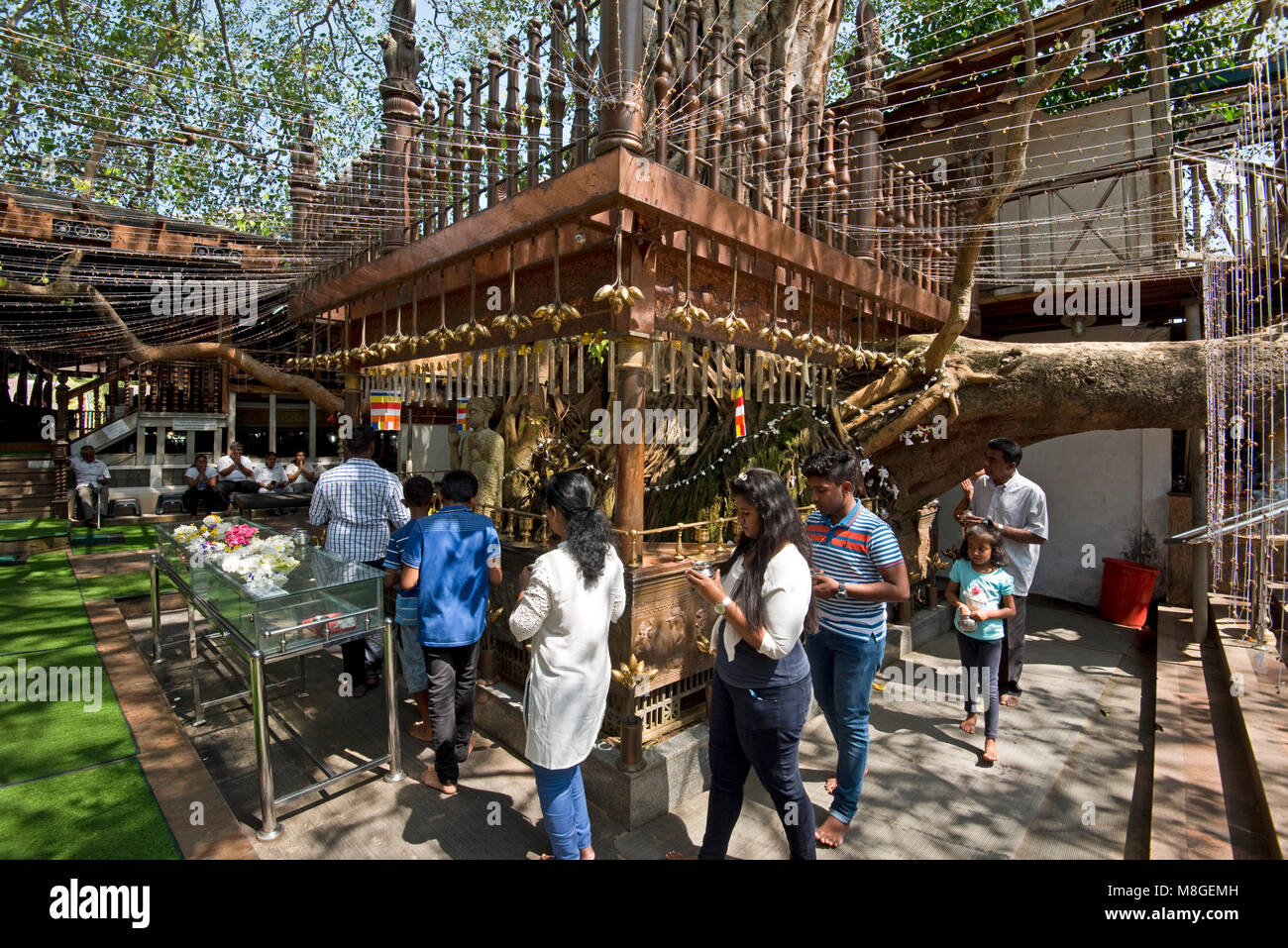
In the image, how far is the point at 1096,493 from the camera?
9.09 metres

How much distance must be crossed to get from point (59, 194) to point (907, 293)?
11.3 m

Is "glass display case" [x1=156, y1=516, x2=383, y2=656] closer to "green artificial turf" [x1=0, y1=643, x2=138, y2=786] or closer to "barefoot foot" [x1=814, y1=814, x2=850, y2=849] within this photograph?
"green artificial turf" [x1=0, y1=643, x2=138, y2=786]

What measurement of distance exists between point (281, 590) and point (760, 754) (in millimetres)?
2529

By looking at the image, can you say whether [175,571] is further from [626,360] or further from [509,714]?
[626,360]

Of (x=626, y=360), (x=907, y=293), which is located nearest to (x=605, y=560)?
(x=626, y=360)

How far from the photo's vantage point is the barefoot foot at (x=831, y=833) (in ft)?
10.4

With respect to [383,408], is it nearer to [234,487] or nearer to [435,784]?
[435,784]

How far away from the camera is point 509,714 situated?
13.4 feet

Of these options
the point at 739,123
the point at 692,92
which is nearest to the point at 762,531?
the point at 739,123

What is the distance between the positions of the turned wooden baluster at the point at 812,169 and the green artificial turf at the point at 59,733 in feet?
17.9

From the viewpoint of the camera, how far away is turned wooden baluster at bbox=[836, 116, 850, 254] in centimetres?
470

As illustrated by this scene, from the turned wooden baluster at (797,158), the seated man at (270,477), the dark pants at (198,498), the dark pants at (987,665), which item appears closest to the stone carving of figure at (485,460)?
the turned wooden baluster at (797,158)

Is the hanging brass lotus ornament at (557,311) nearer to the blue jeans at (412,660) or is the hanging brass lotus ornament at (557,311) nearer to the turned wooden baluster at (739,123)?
the turned wooden baluster at (739,123)

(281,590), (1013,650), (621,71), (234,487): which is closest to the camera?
(621,71)
